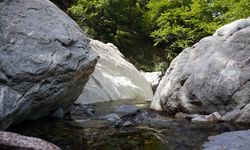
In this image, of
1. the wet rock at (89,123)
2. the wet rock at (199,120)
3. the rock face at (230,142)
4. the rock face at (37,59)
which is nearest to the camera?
the rock face at (230,142)

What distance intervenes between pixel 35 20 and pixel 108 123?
349 centimetres

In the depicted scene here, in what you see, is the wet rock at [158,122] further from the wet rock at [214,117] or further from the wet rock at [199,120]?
the wet rock at [214,117]

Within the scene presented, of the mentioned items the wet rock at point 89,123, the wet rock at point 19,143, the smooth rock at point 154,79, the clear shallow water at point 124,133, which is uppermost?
the wet rock at point 19,143

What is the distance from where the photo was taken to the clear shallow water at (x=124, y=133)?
25.6ft

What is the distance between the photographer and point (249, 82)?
10750mm

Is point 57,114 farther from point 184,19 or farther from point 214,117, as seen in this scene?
point 184,19

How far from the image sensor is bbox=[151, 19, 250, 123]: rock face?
10.8 metres

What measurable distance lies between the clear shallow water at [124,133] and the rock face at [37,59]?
665 millimetres

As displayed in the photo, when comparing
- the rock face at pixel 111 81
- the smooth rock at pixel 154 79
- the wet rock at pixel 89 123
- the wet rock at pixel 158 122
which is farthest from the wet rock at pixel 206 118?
the smooth rock at pixel 154 79

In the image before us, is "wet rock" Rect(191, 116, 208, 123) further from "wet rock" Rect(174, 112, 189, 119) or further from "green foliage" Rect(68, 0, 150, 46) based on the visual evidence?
"green foliage" Rect(68, 0, 150, 46)

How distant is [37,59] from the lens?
343 inches

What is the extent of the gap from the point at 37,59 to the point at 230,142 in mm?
4882

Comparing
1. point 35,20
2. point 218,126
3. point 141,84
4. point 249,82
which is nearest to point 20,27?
point 35,20

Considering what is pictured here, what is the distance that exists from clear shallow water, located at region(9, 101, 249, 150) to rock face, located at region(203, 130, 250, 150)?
0.84 feet
